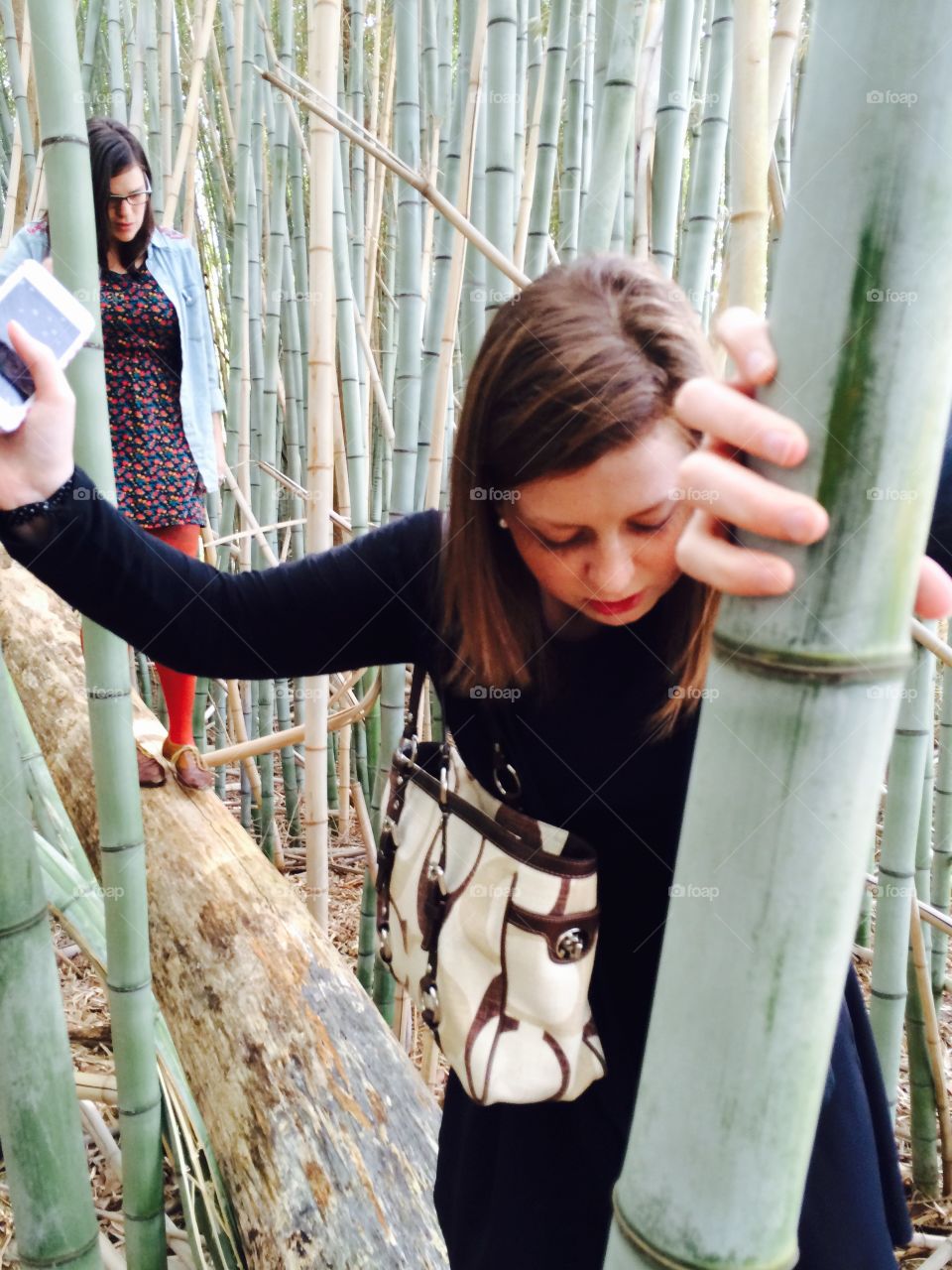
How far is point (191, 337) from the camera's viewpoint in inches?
61.2

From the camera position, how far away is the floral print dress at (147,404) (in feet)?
4.90

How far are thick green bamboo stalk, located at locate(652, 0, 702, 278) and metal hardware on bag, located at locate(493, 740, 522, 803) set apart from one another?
515 millimetres

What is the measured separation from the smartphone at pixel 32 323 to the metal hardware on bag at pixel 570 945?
0.40 metres

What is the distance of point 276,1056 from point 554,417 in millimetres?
870

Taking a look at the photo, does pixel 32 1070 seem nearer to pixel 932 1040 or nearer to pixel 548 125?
pixel 548 125

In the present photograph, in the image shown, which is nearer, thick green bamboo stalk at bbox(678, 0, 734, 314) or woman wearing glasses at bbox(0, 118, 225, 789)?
thick green bamboo stalk at bbox(678, 0, 734, 314)

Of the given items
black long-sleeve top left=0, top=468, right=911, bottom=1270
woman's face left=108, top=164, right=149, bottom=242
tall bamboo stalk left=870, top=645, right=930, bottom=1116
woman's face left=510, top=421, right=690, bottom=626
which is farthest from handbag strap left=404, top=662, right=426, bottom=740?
woman's face left=108, top=164, right=149, bottom=242

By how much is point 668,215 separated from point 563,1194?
819 mm

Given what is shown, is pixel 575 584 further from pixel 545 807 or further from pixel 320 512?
pixel 320 512

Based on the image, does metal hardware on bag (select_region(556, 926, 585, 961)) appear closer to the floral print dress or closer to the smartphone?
the smartphone

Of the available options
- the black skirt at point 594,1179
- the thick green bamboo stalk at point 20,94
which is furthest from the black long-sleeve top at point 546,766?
the thick green bamboo stalk at point 20,94

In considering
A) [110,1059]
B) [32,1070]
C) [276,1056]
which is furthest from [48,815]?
[110,1059]

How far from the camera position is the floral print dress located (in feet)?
4.90

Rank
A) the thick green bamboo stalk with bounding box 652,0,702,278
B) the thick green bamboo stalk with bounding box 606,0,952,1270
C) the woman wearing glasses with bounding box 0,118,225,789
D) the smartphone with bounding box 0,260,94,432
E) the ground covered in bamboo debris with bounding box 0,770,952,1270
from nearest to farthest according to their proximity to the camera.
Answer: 1. the thick green bamboo stalk with bounding box 606,0,952,1270
2. the smartphone with bounding box 0,260,94,432
3. the thick green bamboo stalk with bounding box 652,0,702,278
4. the ground covered in bamboo debris with bounding box 0,770,952,1270
5. the woman wearing glasses with bounding box 0,118,225,789
